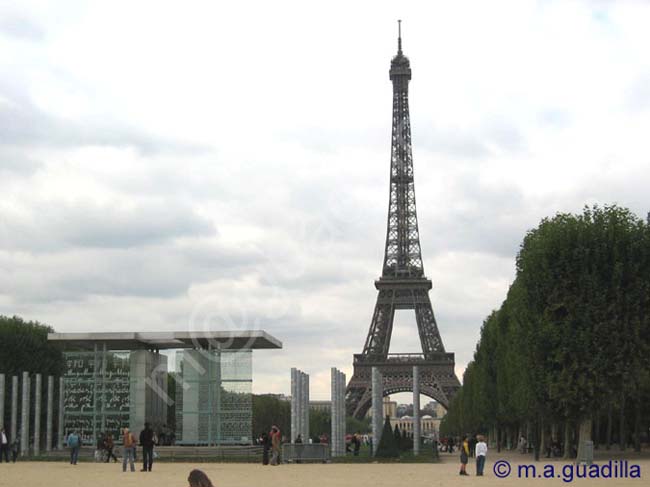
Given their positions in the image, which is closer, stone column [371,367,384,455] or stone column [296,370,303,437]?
stone column [296,370,303,437]

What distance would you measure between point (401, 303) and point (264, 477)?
8971 centimetres

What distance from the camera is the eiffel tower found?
11744cm

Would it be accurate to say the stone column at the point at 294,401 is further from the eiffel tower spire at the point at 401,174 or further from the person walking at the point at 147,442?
the eiffel tower spire at the point at 401,174

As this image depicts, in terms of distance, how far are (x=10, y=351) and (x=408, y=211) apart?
226 ft

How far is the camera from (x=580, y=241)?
158 ft

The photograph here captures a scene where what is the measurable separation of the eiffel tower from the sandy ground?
243 ft

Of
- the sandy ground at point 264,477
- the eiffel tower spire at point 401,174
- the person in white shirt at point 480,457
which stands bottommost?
the sandy ground at point 264,477

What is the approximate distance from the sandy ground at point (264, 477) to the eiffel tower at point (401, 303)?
74.0 meters

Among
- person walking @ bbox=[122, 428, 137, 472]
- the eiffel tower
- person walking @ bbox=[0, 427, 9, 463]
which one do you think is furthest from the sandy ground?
the eiffel tower

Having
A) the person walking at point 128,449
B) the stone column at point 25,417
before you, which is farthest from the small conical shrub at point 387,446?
the stone column at point 25,417

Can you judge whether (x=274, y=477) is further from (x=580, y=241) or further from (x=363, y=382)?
(x=363, y=382)

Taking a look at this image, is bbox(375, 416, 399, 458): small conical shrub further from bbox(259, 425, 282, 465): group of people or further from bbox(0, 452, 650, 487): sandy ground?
bbox(259, 425, 282, 465): group of people

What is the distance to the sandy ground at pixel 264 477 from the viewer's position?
3038 centimetres

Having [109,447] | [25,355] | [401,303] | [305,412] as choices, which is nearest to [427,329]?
[401,303]
